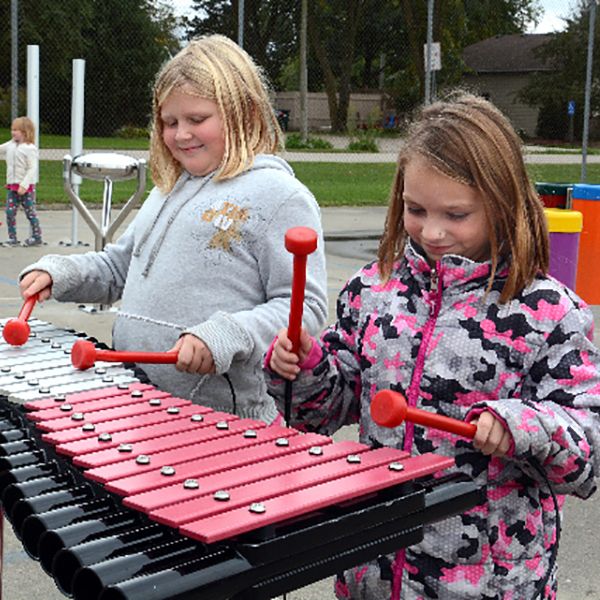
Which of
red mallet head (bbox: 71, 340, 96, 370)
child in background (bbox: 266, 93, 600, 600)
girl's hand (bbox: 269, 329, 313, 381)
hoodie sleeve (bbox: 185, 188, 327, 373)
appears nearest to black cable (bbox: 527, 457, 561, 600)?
child in background (bbox: 266, 93, 600, 600)

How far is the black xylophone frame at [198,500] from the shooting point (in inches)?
61.6

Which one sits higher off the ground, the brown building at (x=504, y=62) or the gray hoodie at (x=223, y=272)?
the brown building at (x=504, y=62)

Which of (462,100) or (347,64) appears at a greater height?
(347,64)

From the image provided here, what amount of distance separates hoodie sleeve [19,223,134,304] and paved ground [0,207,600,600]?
1.13 m

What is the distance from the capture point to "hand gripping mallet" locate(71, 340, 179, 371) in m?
2.25

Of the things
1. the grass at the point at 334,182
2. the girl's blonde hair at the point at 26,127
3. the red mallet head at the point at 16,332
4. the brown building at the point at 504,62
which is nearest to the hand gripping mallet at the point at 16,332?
the red mallet head at the point at 16,332

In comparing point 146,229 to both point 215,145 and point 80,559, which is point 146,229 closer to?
→ point 215,145

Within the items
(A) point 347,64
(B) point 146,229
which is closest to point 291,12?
(A) point 347,64

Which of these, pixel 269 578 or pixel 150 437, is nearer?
pixel 269 578

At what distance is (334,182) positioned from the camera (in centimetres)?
1997

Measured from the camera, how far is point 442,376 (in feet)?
7.02

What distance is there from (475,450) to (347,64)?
109 ft

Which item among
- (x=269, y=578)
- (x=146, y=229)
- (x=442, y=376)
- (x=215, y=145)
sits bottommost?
(x=269, y=578)

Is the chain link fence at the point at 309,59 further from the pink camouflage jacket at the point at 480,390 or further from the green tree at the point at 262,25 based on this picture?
the pink camouflage jacket at the point at 480,390
